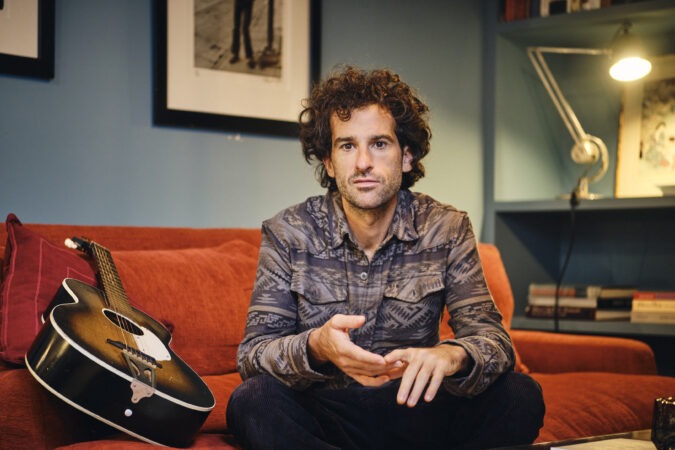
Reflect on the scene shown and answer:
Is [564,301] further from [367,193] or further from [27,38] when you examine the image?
[27,38]

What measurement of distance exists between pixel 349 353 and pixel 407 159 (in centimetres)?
77

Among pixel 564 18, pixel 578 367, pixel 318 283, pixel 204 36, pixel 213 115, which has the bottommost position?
pixel 578 367

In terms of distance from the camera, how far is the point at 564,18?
335cm

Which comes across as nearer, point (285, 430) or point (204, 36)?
point (285, 430)

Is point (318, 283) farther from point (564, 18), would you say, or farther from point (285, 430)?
point (564, 18)

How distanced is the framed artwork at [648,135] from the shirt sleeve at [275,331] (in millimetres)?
2166

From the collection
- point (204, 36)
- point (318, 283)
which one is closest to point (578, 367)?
point (318, 283)

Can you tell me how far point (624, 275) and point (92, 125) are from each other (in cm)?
247

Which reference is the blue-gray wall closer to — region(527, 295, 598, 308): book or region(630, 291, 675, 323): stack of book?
region(527, 295, 598, 308): book

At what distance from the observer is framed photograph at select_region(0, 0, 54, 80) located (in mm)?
2197

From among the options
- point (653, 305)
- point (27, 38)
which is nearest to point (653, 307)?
point (653, 305)

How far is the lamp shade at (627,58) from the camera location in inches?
121

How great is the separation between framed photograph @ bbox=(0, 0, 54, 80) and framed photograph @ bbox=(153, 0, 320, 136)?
1.12 feet

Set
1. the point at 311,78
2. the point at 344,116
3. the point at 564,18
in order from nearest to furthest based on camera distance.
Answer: the point at 344,116 → the point at 311,78 → the point at 564,18
